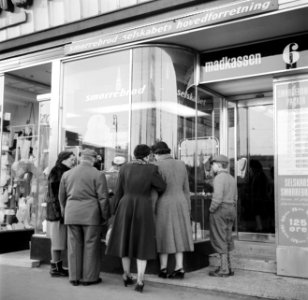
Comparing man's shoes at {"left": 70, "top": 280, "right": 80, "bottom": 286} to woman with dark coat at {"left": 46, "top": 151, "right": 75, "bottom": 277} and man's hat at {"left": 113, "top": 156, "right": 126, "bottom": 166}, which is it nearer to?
woman with dark coat at {"left": 46, "top": 151, "right": 75, "bottom": 277}

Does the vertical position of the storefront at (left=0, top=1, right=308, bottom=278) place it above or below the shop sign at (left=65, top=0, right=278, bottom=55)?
below

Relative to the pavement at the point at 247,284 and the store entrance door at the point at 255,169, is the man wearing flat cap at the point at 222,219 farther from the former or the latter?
the store entrance door at the point at 255,169

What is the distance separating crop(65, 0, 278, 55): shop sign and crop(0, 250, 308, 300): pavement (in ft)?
11.3

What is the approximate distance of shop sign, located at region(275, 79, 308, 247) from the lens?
5855 millimetres

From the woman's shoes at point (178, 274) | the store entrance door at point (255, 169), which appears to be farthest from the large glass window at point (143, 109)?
the woman's shoes at point (178, 274)

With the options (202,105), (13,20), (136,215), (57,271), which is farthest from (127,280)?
(13,20)

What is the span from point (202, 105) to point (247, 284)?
303cm

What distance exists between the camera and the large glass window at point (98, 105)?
693cm

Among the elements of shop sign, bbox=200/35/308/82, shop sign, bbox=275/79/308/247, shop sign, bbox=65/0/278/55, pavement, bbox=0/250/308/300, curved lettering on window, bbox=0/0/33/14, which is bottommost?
pavement, bbox=0/250/308/300

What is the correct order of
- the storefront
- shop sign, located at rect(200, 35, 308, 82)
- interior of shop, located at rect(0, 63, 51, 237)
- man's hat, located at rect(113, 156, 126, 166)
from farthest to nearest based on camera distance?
1. interior of shop, located at rect(0, 63, 51, 237)
2. man's hat, located at rect(113, 156, 126, 166)
3. shop sign, located at rect(200, 35, 308, 82)
4. the storefront

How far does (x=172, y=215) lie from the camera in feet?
18.9

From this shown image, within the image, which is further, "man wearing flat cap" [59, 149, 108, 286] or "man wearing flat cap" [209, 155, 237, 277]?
"man wearing flat cap" [209, 155, 237, 277]

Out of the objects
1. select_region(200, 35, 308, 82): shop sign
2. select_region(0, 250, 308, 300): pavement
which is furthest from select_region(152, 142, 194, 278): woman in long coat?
select_region(200, 35, 308, 82): shop sign

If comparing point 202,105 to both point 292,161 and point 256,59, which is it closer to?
point 256,59
